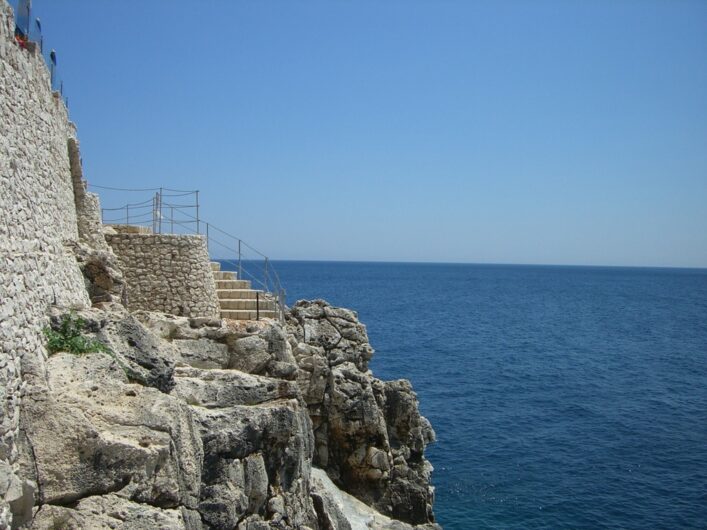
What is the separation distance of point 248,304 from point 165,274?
310 cm

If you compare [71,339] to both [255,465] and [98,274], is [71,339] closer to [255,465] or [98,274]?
[98,274]

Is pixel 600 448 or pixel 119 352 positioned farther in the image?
pixel 600 448

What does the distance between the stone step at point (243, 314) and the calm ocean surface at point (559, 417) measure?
42.6 feet

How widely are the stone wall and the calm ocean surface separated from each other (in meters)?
15.2

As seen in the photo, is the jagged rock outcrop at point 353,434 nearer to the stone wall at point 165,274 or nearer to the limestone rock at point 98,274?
the stone wall at point 165,274

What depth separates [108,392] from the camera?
11.1 m

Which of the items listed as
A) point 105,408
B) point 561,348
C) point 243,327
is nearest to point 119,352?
point 105,408

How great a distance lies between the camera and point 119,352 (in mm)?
12867

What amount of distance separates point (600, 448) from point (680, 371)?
2517 centimetres

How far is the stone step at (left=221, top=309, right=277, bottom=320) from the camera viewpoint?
2209 cm

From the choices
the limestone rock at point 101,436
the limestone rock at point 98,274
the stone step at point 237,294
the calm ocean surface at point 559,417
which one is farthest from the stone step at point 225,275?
the calm ocean surface at point 559,417

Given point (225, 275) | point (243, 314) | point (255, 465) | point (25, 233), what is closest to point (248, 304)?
point (243, 314)

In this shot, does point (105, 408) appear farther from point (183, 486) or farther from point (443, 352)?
point (443, 352)

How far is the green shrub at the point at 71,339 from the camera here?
11.9 m
